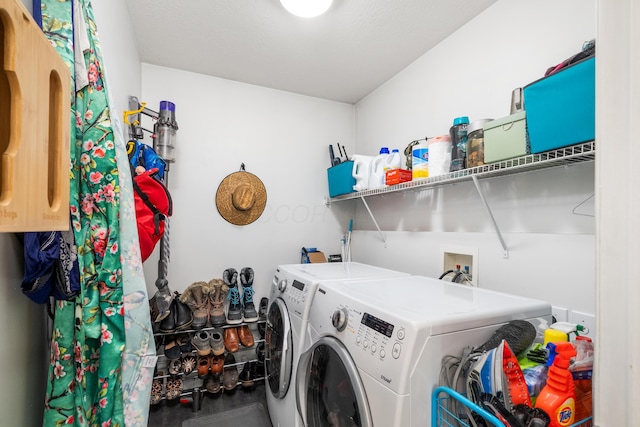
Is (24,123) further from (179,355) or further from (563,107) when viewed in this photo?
(179,355)

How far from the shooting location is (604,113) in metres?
0.45

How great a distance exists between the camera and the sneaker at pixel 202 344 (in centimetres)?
203

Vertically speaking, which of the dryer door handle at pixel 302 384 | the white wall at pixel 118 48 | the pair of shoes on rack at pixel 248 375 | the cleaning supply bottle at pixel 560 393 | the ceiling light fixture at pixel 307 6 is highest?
the ceiling light fixture at pixel 307 6

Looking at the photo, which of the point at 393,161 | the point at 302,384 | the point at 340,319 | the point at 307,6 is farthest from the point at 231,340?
the point at 307,6

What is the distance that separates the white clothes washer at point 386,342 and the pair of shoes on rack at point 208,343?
93cm

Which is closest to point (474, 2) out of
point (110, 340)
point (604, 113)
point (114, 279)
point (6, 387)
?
point (604, 113)

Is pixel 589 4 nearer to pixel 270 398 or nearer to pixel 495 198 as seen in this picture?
pixel 495 198

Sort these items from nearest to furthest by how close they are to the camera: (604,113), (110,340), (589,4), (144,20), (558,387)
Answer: (604,113) < (558,387) < (110,340) < (589,4) < (144,20)

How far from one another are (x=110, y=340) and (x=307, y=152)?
7.04 ft

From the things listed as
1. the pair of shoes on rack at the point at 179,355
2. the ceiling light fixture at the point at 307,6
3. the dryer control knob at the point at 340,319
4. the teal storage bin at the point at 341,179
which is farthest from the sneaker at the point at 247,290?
the ceiling light fixture at the point at 307,6

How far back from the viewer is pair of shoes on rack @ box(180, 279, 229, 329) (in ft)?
6.93

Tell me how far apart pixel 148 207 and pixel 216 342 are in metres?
1.21

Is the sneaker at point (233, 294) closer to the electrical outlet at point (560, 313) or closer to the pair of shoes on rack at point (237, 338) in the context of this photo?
the pair of shoes on rack at point (237, 338)

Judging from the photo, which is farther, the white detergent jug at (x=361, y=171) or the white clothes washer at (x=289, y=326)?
the white detergent jug at (x=361, y=171)
